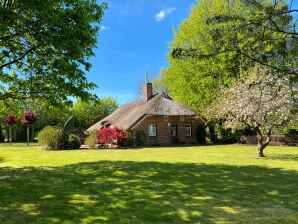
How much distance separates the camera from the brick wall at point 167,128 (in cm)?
3247

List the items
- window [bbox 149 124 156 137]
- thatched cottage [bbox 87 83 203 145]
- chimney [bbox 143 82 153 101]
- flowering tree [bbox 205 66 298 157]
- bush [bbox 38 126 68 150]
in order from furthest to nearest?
chimney [bbox 143 82 153 101] → window [bbox 149 124 156 137] → thatched cottage [bbox 87 83 203 145] → bush [bbox 38 126 68 150] → flowering tree [bbox 205 66 298 157]

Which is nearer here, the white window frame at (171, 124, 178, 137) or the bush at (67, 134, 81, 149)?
the bush at (67, 134, 81, 149)

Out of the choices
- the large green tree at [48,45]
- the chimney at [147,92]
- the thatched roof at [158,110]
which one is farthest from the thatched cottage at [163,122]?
the large green tree at [48,45]

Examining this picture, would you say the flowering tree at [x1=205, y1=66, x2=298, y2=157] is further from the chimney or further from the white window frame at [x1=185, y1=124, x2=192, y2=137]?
the chimney

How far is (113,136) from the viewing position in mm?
27609

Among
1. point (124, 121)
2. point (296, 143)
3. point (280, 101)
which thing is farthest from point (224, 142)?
point (280, 101)

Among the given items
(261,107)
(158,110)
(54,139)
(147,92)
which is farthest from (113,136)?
(261,107)

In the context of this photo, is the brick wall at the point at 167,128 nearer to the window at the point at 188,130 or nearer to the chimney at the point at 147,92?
the window at the point at 188,130

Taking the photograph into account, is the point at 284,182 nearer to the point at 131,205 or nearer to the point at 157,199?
the point at 157,199

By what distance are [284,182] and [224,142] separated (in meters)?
26.2

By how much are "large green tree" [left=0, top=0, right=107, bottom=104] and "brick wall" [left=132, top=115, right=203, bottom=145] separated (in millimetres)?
19355

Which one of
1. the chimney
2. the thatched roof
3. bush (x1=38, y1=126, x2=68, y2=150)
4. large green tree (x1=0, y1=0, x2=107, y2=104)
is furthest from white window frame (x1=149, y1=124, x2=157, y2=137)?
large green tree (x1=0, y1=0, x2=107, y2=104)

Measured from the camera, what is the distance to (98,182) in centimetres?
943

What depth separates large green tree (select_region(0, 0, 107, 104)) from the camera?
926 cm
